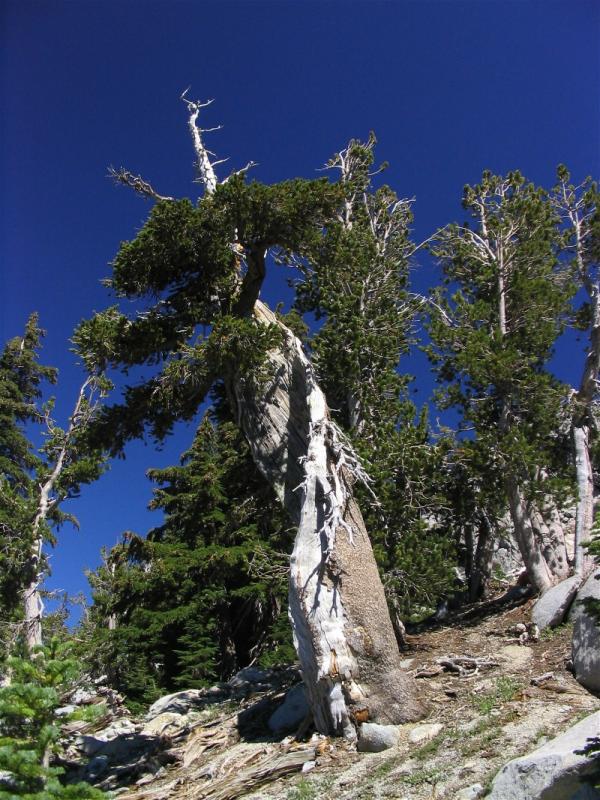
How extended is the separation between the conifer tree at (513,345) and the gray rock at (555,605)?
4.45 ft

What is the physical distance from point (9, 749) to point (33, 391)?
2113cm

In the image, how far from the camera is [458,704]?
23.0 feet

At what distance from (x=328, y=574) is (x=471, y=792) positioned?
3062 millimetres

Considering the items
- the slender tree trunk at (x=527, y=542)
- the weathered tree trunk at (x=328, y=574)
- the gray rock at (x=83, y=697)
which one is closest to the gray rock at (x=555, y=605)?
the slender tree trunk at (x=527, y=542)

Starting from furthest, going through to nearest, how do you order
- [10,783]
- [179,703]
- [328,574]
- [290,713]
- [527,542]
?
[527,542] → [179,703] → [290,713] → [328,574] → [10,783]

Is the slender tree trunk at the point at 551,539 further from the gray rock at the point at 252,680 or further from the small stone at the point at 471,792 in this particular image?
the small stone at the point at 471,792

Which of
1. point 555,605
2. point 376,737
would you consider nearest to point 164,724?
point 376,737

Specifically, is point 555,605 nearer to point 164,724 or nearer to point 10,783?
point 164,724

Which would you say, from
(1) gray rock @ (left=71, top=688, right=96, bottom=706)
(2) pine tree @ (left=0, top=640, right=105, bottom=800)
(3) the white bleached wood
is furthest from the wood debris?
(1) gray rock @ (left=71, top=688, right=96, bottom=706)

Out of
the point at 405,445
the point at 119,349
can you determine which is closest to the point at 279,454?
the point at 405,445

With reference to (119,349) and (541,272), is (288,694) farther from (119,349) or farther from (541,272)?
(541,272)

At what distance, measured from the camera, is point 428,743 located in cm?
609

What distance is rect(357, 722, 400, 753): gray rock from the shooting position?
20.8 feet

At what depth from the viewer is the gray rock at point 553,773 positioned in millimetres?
4109
